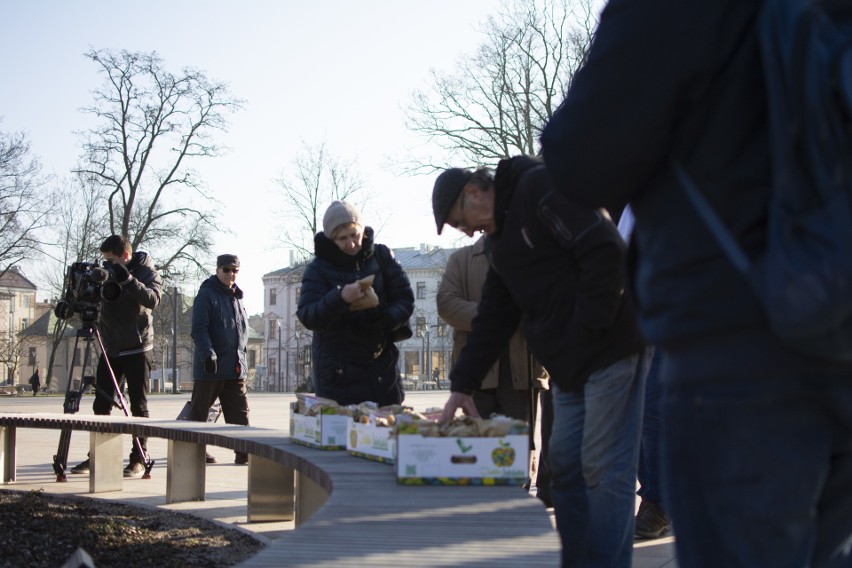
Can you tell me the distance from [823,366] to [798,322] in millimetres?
116

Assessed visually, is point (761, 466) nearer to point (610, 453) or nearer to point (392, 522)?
point (392, 522)

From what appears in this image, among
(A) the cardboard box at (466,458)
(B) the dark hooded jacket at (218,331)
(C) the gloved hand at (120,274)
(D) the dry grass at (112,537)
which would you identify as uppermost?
(C) the gloved hand at (120,274)

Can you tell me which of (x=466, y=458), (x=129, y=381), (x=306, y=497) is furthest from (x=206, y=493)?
(x=466, y=458)

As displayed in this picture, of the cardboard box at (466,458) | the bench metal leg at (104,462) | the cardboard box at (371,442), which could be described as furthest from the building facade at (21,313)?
the cardboard box at (466,458)

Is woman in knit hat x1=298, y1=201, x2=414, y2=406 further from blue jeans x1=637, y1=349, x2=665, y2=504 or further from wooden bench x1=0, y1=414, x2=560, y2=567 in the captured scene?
blue jeans x1=637, y1=349, x2=665, y2=504

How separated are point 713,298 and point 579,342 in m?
1.72

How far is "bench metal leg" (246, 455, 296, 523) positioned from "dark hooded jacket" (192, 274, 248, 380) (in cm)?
283

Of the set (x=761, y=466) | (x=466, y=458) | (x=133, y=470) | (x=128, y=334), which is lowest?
(x=133, y=470)

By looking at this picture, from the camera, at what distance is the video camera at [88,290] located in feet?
27.6

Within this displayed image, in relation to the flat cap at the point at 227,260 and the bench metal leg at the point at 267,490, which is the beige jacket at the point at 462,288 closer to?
the bench metal leg at the point at 267,490

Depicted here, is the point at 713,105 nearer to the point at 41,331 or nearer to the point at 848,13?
the point at 848,13

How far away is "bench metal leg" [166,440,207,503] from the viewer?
721 cm

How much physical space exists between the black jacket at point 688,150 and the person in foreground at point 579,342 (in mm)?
1407

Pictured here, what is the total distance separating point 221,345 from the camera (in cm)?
943
